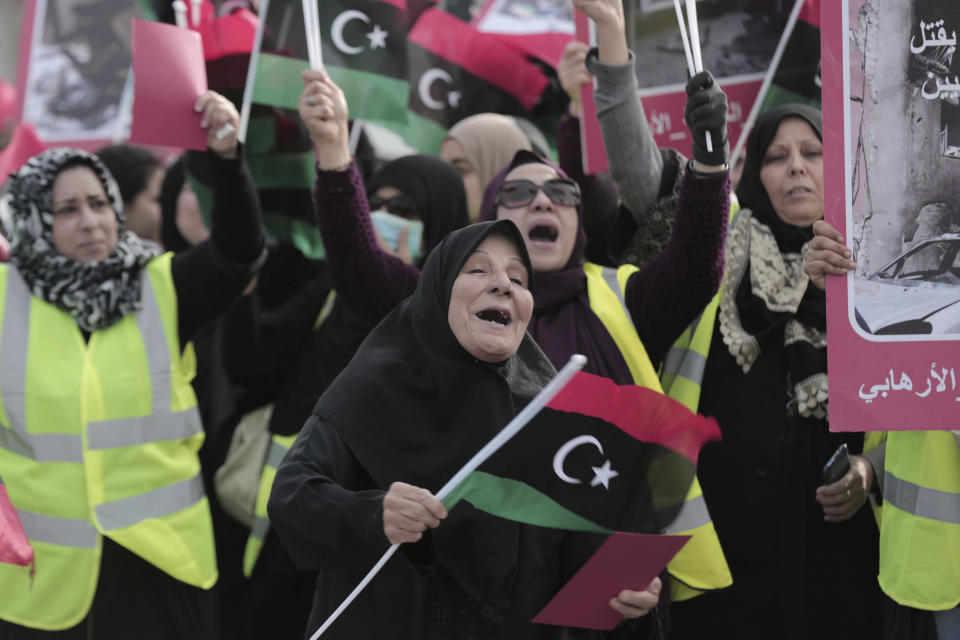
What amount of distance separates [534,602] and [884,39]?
1467 millimetres

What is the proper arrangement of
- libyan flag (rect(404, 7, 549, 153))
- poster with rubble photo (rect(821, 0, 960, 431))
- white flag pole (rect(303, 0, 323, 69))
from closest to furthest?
poster with rubble photo (rect(821, 0, 960, 431)) < white flag pole (rect(303, 0, 323, 69)) < libyan flag (rect(404, 7, 549, 153))

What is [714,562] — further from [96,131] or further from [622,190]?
[96,131]

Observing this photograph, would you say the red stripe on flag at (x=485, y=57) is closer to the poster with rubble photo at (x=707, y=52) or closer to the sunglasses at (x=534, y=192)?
the poster with rubble photo at (x=707, y=52)

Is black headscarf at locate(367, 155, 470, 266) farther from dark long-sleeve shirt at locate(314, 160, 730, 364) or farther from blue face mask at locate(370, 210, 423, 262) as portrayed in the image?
dark long-sleeve shirt at locate(314, 160, 730, 364)

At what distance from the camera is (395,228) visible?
4008 millimetres

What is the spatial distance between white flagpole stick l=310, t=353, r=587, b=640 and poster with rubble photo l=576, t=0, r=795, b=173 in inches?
77.0

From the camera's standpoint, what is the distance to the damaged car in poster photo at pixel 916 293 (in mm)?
2650

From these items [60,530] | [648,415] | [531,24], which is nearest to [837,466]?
[648,415]

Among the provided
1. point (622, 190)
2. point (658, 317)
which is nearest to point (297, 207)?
point (622, 190)

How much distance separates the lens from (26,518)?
3.58m

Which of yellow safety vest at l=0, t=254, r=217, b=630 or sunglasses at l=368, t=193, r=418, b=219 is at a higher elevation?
sunglasses at l=368, t=193, r=418, b=219

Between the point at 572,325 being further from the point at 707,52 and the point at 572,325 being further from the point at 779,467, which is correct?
the point at 707,52

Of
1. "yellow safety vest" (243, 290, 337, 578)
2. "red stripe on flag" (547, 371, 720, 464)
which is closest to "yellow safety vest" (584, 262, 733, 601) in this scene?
"red stripe on flag" (547, 371, 720, 464)

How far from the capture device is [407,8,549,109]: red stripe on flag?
16.6ft
